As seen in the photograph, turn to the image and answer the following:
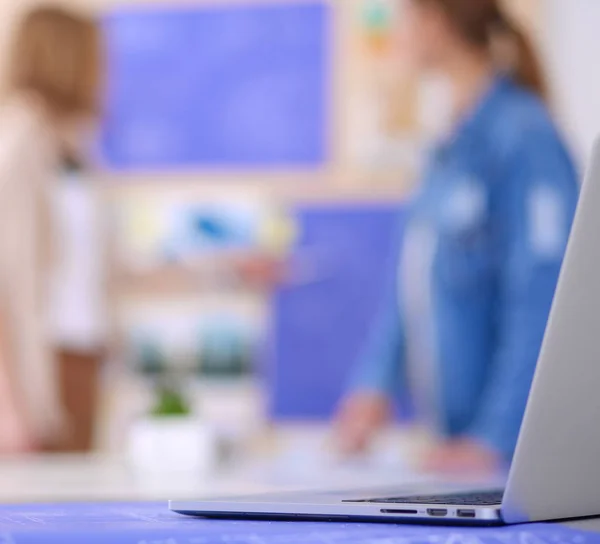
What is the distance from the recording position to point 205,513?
24.0 inches

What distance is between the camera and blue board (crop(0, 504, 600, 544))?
0.50m

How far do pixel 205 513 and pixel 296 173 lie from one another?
2665 millimetres

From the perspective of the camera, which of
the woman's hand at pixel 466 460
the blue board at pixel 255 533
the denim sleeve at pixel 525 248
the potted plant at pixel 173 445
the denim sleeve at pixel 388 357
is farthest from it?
the denim sleeve at pixel 388 357

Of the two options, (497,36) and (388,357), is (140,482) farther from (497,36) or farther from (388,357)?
(497,36)

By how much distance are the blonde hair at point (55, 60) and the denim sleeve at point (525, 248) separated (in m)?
1.37

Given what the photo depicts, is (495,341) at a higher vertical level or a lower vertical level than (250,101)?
lower

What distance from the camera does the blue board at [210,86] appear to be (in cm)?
328

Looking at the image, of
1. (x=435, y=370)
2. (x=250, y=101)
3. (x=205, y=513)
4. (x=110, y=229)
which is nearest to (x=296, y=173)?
(x=250, y=101)

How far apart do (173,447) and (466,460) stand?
0.74 meters

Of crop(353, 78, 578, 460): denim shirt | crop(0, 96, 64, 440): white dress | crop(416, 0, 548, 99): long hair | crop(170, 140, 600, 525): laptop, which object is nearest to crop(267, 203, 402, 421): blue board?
crop(353, 78, 578, 460): denim shirt

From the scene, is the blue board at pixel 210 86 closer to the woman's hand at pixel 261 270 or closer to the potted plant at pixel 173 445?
the woman's hand at pixel 261 270

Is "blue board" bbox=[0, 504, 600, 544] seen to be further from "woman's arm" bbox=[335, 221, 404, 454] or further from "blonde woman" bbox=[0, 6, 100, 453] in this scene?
"blonde woman" bbox=[0, 6, 100, 453]

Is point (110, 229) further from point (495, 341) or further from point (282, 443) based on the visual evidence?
point (495, 341)

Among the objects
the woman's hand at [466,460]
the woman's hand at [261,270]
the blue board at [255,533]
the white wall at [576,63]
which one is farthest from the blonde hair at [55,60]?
the blue board at [255,533]
